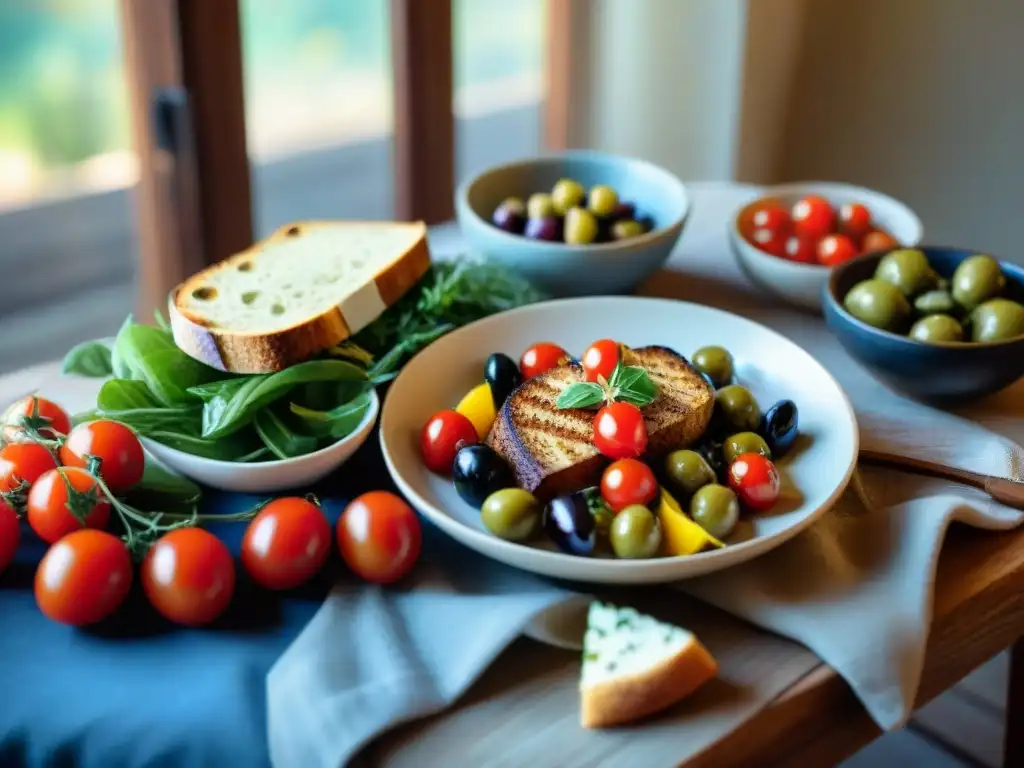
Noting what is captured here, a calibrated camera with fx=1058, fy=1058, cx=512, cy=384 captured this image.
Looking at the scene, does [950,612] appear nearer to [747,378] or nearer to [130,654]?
A: [747,378]

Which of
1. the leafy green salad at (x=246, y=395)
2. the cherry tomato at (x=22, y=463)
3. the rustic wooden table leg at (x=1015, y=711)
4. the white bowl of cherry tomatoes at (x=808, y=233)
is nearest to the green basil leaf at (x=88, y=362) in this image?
the leafy green salad at (x=246, y=395)

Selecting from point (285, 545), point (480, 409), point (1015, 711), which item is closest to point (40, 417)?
point (285, 545)

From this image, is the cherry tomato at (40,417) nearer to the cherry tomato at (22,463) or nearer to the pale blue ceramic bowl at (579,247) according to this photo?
the cherry tomato at (22,463)

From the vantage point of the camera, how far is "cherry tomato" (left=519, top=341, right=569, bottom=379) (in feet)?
4.05

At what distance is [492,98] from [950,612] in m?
2.55

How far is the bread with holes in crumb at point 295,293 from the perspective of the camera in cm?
115

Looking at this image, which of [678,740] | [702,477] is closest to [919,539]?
[702,477]

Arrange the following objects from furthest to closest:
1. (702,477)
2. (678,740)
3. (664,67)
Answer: (664,67)
(702,477)
(678,740)

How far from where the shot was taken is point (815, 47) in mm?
3121

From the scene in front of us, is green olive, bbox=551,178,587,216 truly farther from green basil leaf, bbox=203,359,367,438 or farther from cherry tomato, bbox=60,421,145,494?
cherry tomato, bbox=60,421,145,494

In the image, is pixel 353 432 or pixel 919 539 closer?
pixel 919 539

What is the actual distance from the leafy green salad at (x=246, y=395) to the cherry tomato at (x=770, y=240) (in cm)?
53

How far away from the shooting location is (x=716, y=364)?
1242mm

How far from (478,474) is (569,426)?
0.12 m
